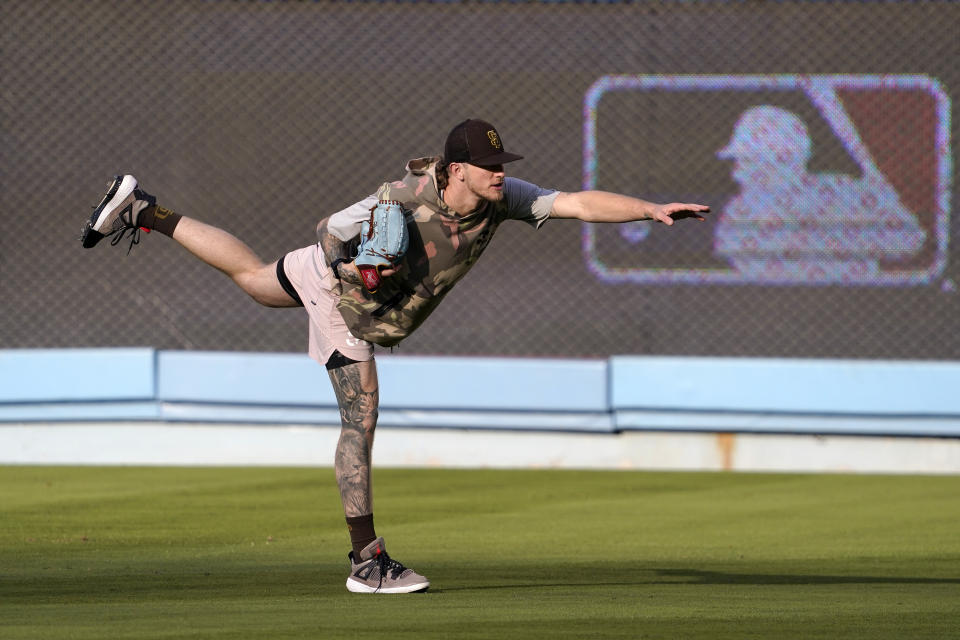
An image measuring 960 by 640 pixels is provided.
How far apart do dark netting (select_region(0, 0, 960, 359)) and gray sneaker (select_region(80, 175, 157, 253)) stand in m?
4.76

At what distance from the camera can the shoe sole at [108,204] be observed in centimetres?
617

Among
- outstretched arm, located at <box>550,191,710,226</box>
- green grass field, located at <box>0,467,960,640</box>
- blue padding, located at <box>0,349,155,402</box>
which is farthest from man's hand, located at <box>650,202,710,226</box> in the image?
blue padding, located at <box>0,349,155,402</box>

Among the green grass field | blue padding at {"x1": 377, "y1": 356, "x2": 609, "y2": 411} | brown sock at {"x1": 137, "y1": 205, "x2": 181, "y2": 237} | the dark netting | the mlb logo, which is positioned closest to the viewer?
the green grass field

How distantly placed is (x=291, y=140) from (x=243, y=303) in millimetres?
2142

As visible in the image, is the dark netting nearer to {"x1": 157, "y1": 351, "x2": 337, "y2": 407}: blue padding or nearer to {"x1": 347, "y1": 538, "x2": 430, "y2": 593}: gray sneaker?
{"x1": 157, "y1": 351, "x2": 337, "y2": 407}: blue padding

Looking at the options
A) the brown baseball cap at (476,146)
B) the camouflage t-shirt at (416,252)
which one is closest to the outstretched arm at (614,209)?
the camouflage t-shirt at (416,252)

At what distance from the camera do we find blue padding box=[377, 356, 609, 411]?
988cm

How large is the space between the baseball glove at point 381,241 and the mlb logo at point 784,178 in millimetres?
5141

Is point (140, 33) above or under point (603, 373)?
above

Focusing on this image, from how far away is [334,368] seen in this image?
5656 mm

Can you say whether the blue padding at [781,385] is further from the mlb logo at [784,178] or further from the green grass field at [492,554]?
the mlb logo at [784,178]

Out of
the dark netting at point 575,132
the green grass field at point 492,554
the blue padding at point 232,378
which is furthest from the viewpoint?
the dark netting at point 575,132

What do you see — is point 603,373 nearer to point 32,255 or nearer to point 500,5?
point 500,5

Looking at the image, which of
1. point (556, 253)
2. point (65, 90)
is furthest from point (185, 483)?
point (556, 253)
